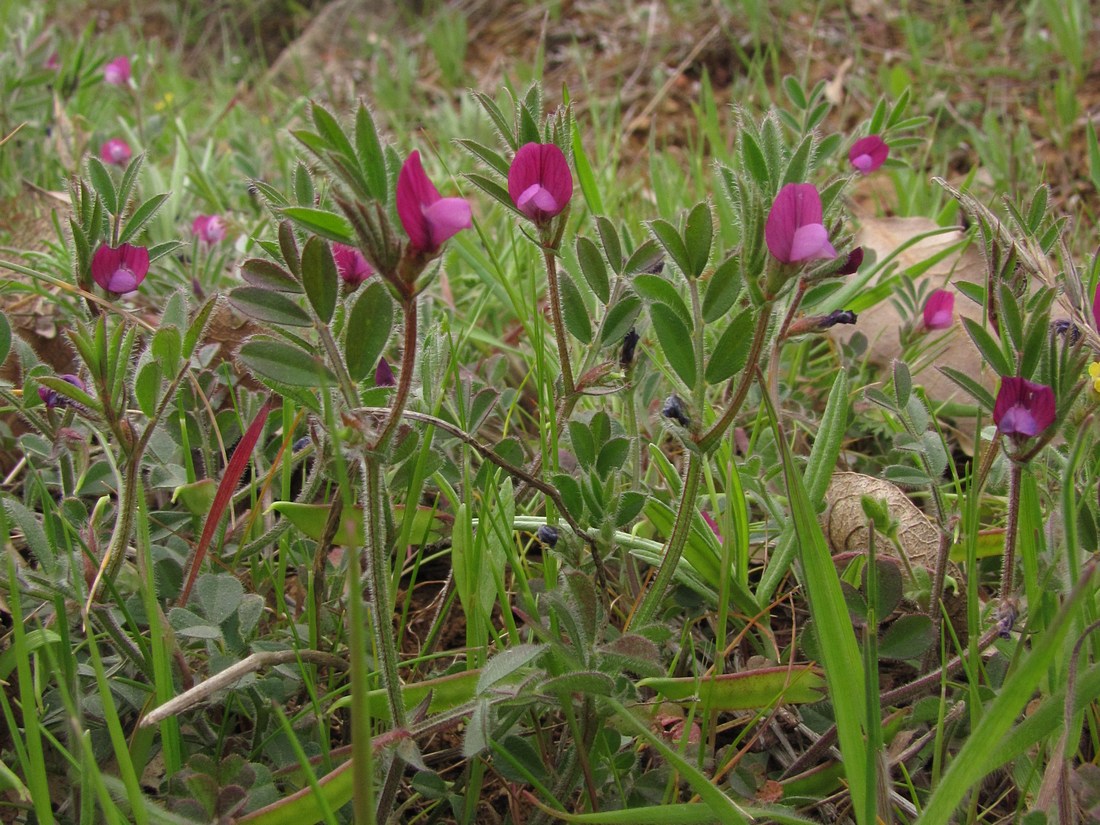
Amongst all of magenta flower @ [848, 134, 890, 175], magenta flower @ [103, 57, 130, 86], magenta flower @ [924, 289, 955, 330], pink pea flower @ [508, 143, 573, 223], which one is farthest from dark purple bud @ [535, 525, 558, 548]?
magenta flower @ [103, 57, 130, 86]

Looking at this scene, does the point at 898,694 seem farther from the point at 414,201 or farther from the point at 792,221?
the point at 414,201

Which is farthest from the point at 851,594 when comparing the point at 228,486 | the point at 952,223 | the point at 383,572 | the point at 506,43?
the point at 506,43

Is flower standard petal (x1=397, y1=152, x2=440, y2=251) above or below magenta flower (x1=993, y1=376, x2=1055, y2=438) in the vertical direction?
above

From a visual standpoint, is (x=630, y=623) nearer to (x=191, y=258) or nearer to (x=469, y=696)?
(x=469, y=696)

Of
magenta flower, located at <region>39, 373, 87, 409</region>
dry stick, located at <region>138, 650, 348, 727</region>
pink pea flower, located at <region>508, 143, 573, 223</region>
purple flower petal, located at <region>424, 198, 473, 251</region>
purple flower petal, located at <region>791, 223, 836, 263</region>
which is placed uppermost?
purple flower petal, located at <region>424, 198, 473, 251</region>

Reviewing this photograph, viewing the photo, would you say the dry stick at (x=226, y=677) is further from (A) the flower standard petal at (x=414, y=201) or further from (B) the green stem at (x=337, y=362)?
(A) the flower standard petal at (x=414, y=201)

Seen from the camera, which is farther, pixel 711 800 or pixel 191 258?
pixel 191 258

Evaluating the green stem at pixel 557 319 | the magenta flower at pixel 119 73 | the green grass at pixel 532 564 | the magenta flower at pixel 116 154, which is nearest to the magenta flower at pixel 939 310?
the green grass at pixel 532 564

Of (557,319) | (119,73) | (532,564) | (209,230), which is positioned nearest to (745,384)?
(557,319)

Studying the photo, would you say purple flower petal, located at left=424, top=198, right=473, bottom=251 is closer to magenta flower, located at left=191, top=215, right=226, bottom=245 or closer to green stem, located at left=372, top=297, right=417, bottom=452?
green stem, located at left=372, top=297, right=417, bottom=452
